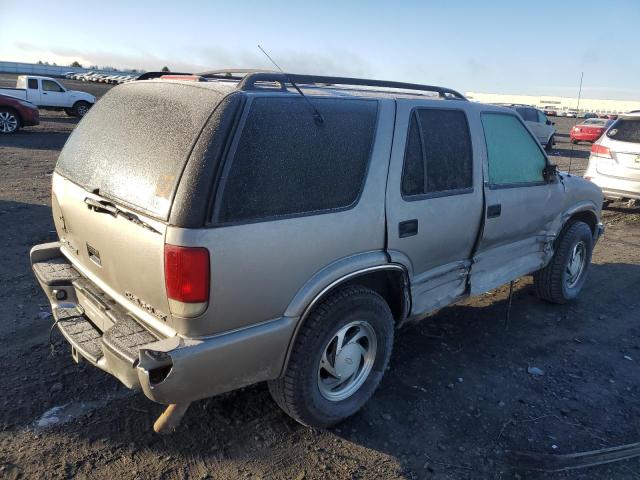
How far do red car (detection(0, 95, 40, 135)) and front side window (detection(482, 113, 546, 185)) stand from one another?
16344 mm

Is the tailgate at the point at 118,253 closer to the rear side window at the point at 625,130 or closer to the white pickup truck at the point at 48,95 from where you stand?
the rear side window at the point at 625,130

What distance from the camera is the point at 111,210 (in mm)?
2703

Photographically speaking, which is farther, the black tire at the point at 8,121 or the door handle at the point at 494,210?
the black tire at the point at 8,121

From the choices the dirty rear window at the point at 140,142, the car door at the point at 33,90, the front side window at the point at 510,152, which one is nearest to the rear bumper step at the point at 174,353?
the dirty rear window at the point at 140,142

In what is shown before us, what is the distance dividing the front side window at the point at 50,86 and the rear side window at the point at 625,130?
1978cm

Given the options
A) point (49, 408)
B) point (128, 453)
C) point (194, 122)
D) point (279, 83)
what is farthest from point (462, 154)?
point (49, 408)

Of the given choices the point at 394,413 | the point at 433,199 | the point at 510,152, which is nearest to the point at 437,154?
the point at 433,199

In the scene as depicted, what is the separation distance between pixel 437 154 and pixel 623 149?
6.70 m

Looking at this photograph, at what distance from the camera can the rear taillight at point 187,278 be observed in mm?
2326

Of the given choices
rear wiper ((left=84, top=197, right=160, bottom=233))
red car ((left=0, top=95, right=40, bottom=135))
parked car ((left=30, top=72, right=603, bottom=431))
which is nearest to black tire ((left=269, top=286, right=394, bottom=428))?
parked car ((left=30, top=72, right=603, bottom=431))

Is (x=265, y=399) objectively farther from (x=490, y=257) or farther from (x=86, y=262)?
(x=490, y=257)

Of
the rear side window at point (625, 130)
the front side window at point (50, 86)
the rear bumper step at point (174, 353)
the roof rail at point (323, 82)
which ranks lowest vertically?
the rear bumper step at point (174, 353)

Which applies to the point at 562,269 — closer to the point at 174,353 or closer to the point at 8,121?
the point at 174,353

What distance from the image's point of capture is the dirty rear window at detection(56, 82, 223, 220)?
8.16 feet
